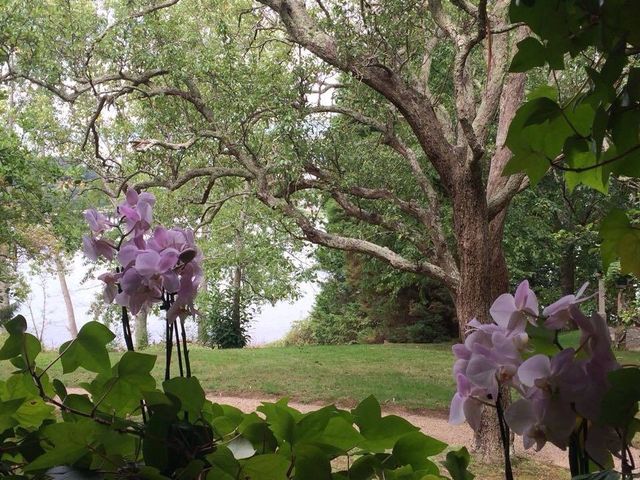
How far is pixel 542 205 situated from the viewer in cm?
513

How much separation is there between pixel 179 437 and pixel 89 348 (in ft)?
0.28

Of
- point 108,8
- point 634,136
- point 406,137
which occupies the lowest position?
point 634,136

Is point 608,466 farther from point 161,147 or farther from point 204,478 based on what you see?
point 161,147

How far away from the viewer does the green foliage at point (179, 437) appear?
0.92ft

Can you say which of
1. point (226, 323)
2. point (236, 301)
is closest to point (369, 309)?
point (236, 301)

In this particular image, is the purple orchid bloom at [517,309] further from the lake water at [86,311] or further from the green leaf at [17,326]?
the lake water at [86,311]

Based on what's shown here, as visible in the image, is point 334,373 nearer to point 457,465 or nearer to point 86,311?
point 86,311

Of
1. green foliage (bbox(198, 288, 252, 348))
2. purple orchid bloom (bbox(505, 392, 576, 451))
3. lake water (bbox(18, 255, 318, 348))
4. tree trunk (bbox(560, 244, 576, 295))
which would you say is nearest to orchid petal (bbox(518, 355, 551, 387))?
purple orchid bloom (bbox(505, 392, 576, 451))

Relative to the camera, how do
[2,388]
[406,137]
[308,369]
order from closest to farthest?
[2,388]
[406,137]
[308,369]

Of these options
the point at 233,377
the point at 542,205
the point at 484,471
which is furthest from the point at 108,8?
the point at 484,471

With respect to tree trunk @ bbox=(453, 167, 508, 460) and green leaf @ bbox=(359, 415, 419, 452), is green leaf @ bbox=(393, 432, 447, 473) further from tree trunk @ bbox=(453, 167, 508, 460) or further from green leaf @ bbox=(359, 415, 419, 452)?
tree trunk @ bbox=(453, 167, 508, 460)

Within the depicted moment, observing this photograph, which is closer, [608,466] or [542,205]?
[608,466]

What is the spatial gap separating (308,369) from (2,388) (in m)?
5.34

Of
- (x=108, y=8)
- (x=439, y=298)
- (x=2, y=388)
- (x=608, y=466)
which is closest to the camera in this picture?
(x=608, y=466)
